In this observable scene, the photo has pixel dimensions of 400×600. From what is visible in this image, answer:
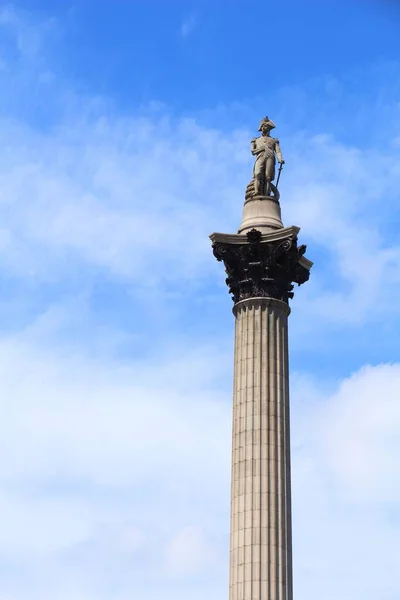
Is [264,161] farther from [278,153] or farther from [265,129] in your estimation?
[265,129]

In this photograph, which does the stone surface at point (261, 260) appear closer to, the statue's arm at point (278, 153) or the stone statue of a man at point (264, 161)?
the stone statue of a man at point (264, 161)

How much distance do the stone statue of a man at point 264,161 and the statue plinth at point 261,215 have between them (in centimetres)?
43

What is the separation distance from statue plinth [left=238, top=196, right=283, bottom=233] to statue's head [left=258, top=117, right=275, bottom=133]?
290cm

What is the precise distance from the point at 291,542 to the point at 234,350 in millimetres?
6553

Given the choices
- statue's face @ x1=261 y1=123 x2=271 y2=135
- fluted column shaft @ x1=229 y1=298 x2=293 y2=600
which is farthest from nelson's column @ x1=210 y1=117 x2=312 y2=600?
statue's face @ x1=261 y1=123 x2=271 y2=135

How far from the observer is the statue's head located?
138 feet

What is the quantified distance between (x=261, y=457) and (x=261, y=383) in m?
2.44

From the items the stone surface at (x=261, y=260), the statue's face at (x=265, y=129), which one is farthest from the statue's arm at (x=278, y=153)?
the stone surface at (x=261, y=260)

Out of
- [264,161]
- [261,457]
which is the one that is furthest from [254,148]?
[261,457]

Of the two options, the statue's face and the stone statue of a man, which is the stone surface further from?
the statue's face

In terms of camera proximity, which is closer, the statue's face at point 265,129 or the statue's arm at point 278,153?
the statue's arm at point 278,153

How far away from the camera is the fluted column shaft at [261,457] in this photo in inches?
1371

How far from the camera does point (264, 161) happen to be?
135 ft

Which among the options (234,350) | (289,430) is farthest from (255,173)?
(289,430)
